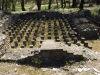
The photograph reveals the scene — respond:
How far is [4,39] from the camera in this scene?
29.5 feet

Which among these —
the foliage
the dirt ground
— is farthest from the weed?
the dirt ground

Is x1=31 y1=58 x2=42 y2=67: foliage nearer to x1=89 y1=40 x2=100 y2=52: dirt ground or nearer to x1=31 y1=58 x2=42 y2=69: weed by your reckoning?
x1=31 y1=58 x2=42 y2=69: weed

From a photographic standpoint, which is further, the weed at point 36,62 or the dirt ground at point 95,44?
the dirt ground at point 95,44

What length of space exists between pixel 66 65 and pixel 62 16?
14.6m

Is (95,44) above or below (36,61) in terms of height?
below

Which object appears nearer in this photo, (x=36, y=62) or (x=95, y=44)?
(x=36, y=62)

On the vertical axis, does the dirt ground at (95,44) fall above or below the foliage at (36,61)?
below

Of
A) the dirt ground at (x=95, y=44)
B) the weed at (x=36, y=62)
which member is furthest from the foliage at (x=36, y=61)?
the dirt ground at (x=95, y=44)

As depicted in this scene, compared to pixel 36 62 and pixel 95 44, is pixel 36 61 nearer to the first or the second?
pixel 36 62

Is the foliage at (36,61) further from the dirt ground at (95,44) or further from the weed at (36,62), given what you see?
the dirt ground at (95,44)

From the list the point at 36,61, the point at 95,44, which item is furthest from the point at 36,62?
the point at 95,44

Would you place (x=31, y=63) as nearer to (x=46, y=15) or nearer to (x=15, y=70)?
(x=15, y=70)

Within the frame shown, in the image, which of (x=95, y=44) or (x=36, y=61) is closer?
(x=36, y=61)

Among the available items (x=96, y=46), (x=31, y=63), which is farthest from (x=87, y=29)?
(x=31, y=63)
